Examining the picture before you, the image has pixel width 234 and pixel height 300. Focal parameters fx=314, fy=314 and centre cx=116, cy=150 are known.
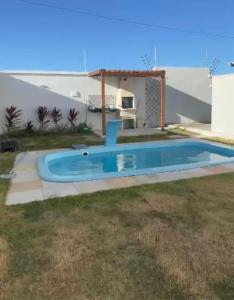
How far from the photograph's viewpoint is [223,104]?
13.9 m

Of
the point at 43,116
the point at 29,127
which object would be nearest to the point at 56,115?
the point at 43,116

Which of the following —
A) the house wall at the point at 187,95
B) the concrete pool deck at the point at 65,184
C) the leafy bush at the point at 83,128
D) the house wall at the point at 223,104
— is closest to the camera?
the concrete pool deck at the point at 65,184

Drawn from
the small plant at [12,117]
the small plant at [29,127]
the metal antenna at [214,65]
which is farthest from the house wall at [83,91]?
the metal antenna at [214,65]

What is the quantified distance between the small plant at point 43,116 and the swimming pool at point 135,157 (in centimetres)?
504

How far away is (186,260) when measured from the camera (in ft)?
11.5

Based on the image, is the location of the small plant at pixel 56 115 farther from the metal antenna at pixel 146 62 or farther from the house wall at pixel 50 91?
the metal antenna at pixel 146 62

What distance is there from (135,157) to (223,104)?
19.2 ft

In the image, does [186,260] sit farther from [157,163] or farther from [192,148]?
[192,148]

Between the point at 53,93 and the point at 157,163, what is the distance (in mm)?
7479

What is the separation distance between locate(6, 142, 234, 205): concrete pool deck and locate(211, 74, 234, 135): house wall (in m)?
6.26

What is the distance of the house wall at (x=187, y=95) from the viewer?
1803 cm

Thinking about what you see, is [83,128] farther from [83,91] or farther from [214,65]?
[214,65]

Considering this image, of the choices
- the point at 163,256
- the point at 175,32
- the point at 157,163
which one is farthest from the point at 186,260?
the point at 175,32

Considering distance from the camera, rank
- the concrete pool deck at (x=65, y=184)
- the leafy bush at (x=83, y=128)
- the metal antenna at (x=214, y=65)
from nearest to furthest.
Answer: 1. the concrete pool deck at (x=65, y=184)
2. the leafy bush at (x=83, y=128)
3. the metal antenna at (x=214, y=65)
